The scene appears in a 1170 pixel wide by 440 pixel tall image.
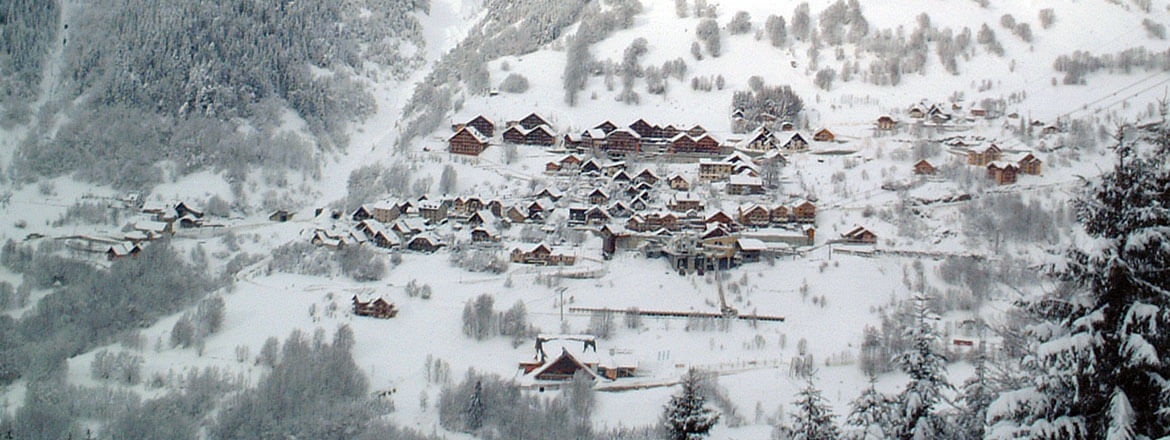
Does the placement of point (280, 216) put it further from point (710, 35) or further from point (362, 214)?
point (710, 35)

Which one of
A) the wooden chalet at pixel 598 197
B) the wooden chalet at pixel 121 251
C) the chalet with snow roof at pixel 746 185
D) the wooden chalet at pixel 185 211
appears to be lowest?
the wooden chalet at pixel 121 251

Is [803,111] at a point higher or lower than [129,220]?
higher

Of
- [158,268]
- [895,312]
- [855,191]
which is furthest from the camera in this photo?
[855,191]

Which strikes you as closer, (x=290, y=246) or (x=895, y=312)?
(x=895, y=312)

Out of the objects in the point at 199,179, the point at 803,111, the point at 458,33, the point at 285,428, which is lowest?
the point at 285,428

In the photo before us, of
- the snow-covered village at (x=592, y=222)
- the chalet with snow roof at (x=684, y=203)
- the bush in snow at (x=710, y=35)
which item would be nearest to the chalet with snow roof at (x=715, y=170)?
the snow-covered village at (x=592, y=222)

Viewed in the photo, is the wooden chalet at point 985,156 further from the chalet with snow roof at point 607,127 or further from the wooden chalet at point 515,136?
the wooden chalet at point 515,136

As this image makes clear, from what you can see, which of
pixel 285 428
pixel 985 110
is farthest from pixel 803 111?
pixel 285 428

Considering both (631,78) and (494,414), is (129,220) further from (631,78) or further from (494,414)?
(631,78)
